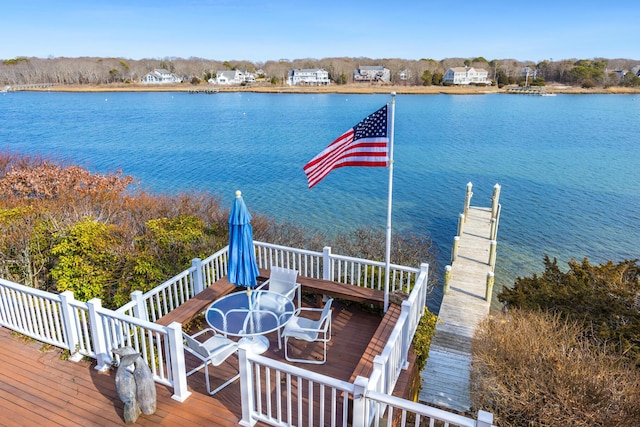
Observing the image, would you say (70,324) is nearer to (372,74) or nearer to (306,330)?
(306,330)

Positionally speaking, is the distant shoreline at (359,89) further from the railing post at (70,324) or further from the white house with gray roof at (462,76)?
the railing post at (70,324)

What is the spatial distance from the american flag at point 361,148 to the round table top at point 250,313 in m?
2.00

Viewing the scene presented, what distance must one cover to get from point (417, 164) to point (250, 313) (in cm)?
2800

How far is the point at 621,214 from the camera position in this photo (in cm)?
2211

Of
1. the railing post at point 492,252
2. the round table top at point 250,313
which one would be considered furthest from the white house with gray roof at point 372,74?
the round table top at point 250,313

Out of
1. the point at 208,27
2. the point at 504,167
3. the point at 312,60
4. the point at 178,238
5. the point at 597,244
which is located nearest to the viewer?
the point at 178,238

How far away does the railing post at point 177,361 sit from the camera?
4.80m

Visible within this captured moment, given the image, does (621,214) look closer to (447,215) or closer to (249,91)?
(447,215)

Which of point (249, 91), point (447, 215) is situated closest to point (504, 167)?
point (447, 215)

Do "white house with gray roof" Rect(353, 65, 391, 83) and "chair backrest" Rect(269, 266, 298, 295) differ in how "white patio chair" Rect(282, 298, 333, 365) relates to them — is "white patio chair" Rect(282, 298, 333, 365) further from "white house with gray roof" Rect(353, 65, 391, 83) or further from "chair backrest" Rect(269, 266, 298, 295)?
"white house with gray roof" Rect(353, 65, 391, 83)

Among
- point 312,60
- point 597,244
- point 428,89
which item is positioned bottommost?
point 597,244

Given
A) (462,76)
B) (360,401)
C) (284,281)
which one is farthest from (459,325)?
(462,76)

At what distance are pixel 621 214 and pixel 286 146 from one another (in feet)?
84.7

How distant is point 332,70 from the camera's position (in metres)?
119
